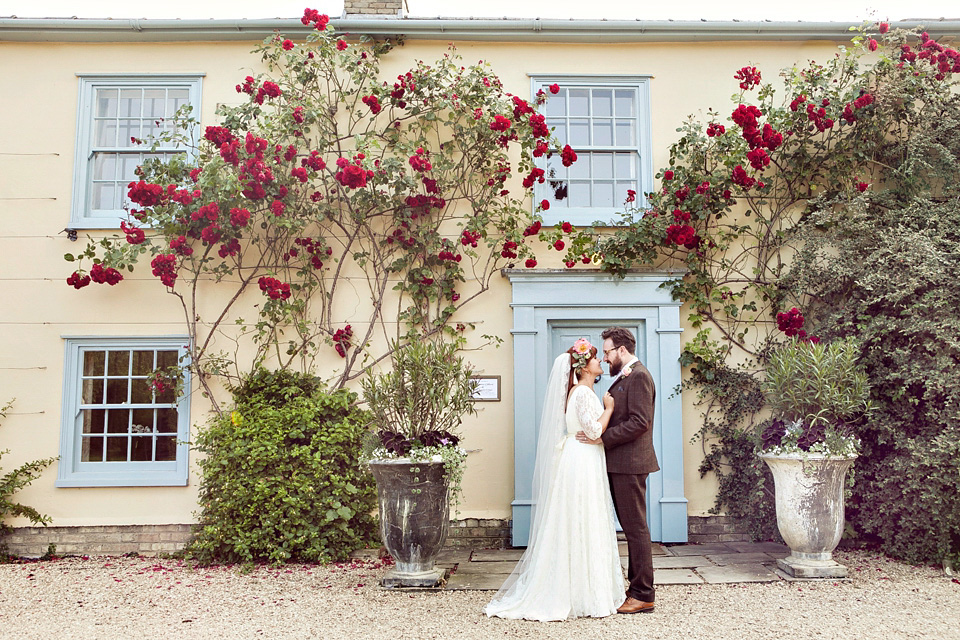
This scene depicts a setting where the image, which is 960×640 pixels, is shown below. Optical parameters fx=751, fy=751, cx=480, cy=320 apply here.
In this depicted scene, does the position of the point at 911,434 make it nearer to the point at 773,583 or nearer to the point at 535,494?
the point at 773,583

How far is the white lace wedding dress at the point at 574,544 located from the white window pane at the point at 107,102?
5870mm

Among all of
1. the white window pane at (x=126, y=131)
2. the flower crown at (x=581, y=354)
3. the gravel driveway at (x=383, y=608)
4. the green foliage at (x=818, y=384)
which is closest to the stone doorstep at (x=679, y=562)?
the gravel driveway at (x=383, y=608)

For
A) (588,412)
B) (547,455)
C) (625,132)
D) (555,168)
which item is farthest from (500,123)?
(547,455)

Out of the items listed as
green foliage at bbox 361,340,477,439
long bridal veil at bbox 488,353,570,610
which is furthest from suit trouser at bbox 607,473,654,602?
green foliage at bbox 361,340,477,439

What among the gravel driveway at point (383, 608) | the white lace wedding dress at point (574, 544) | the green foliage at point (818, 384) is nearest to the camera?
the gravel driveway at point (383, 608)

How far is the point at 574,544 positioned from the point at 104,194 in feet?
19.6

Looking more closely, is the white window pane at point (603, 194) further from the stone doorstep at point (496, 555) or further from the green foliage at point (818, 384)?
the stone doorstep at point (496, 555)

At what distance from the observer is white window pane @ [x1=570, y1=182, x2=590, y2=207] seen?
25.5 feet

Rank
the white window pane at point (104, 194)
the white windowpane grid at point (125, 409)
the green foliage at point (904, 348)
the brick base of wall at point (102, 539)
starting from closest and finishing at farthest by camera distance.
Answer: the green foliage at point (904, 348) → the brick base of wall at point (102, 539) → the white windowpane grid at point (125, 409) → the white window pane at point (104, 194)

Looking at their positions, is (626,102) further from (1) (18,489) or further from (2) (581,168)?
(1) (18,489)

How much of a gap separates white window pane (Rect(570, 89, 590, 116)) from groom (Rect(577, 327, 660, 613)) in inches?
145

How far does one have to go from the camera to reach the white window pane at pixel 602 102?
25.8 feet

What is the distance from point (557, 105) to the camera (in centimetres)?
787

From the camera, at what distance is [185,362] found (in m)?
7.43
